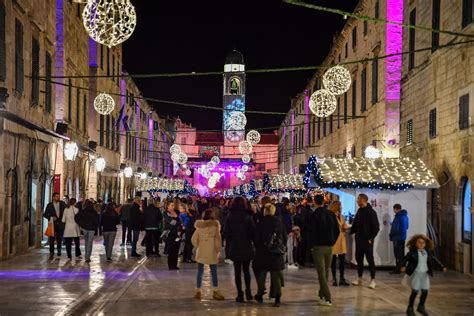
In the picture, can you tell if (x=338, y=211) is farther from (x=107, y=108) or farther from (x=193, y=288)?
(x=107, y=108)

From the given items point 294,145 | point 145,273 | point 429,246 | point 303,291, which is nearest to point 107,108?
point 145,273

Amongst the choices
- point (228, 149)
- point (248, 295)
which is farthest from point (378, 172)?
point (228, 149)

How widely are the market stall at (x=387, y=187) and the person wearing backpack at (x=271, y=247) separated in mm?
6595

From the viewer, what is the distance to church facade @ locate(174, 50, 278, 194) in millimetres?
105025

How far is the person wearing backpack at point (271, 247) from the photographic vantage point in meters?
12.0

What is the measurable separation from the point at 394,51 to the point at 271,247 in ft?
51.8

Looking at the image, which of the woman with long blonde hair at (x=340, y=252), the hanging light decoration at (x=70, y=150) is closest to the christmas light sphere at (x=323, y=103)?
the hanging light decoration at (x=70, y=150)

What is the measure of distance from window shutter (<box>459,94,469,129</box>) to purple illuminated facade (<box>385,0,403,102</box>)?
358 inches

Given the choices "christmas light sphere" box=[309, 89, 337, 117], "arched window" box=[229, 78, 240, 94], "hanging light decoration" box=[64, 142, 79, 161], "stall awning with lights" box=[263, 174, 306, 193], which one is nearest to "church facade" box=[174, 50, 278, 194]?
"arched window" box=[229, 78, 240, 94]

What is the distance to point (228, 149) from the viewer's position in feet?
424

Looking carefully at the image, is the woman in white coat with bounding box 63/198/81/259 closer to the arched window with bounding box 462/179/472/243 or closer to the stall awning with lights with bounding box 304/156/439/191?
the stall awning with lights with bounding box 304/156/439/191

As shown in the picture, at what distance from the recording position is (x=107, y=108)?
2764cm

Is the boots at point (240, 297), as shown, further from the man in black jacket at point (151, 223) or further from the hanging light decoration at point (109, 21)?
the man in black jacket at point (151, 223)

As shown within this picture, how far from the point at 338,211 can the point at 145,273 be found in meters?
4.69
